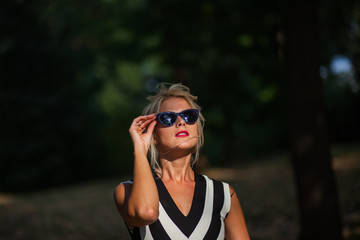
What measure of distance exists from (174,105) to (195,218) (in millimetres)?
700

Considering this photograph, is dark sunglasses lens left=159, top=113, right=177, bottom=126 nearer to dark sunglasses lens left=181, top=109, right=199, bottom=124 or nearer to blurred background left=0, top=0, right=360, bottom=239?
dark sunglasses lens left=181, top=109, right=199, bottom=124

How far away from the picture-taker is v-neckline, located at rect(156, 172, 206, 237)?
6.60ft

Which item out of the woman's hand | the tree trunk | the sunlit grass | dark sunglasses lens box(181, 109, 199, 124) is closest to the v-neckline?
the woman's hand

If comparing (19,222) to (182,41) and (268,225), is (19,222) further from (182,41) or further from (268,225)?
(182,41)

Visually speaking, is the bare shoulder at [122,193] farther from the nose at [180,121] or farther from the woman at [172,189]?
the nose at [180,121]


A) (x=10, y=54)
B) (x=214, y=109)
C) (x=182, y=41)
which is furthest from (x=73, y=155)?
(x=182, y=41)

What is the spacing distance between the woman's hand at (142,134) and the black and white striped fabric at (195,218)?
0.29 m

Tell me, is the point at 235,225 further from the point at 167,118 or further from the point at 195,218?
the point at 167,118

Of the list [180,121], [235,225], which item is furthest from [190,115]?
[235,225]

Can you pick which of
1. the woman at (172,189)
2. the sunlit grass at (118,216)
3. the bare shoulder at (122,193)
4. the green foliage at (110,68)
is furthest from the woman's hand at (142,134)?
the green foliage at (110,68)

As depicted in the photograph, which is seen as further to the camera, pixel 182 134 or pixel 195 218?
pixel 182 134

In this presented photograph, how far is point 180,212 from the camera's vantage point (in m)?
2.04

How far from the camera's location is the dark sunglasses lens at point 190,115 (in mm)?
2170

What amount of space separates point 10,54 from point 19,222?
1092cm
